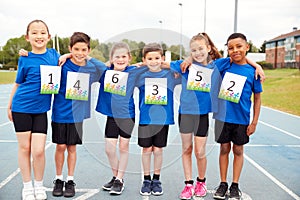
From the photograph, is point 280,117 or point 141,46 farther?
point 280,117

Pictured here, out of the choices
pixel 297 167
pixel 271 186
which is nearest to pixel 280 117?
pixel 297 167

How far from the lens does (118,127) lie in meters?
3.61

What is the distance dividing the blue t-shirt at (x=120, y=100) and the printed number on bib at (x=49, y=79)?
1.49 ft

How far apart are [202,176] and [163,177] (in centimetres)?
75

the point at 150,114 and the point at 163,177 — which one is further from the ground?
the point at 150,114

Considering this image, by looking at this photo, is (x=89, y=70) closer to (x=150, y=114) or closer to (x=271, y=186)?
(x=150, y=114)

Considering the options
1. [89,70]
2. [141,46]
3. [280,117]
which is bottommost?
[280,117]

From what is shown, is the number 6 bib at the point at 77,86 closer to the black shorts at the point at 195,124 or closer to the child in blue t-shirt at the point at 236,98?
the black shorts at the point at 195,124

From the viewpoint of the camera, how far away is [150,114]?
3.47 m

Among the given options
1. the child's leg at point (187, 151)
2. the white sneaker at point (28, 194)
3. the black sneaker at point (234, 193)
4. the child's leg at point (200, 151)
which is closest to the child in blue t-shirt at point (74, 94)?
the white sneaker at point (28, 194)

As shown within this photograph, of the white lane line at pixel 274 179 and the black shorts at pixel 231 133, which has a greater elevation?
the black shorts at pixel 231 133

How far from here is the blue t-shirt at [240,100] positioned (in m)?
3.39

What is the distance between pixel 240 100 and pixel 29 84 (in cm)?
202

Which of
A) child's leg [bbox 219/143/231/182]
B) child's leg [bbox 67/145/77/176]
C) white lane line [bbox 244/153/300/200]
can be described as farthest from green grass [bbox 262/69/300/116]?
child's leg [bbox 67/145/77/176]
